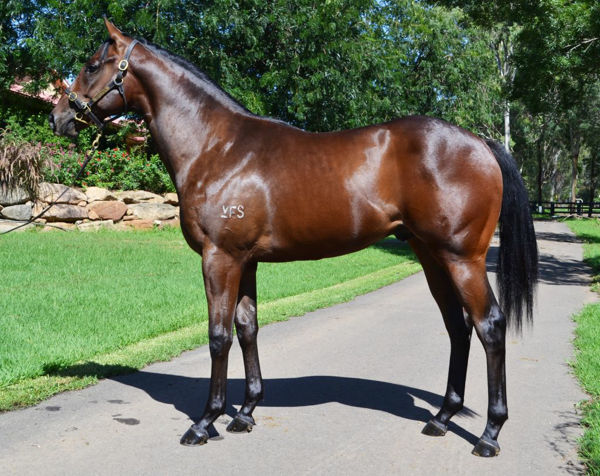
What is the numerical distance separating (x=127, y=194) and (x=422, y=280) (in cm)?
948

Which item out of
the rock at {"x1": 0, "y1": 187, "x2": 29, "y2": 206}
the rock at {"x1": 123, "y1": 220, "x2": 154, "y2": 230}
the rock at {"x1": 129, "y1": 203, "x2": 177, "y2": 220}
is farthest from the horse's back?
the rock at {"x1": 129, "y1": 203, "x2": 177, "y2": 220}

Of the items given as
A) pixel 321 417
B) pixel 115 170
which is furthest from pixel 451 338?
pixel 115 170

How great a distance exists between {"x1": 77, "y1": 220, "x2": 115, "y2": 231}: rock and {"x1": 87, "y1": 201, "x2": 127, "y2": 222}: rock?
0.40 ft

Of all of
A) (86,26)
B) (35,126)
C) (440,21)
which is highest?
(440,21)

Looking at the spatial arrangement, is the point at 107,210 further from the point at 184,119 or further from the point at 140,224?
the point at 184,119

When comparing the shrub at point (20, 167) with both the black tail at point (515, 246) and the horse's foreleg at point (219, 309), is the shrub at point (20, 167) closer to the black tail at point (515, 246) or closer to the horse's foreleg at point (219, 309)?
the horse's foreleg at point (219, 309)

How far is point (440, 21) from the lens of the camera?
84.2ft

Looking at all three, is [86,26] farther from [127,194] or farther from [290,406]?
[290,406]

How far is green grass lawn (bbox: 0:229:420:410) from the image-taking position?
568 cm

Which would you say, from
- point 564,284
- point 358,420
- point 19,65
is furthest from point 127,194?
point 358,420

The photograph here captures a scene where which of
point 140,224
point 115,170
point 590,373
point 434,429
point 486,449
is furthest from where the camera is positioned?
point 115,170

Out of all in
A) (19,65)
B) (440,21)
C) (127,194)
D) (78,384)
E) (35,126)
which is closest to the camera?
(78,384)

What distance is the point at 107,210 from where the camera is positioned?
17.1 meters

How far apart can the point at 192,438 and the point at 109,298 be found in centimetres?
529
